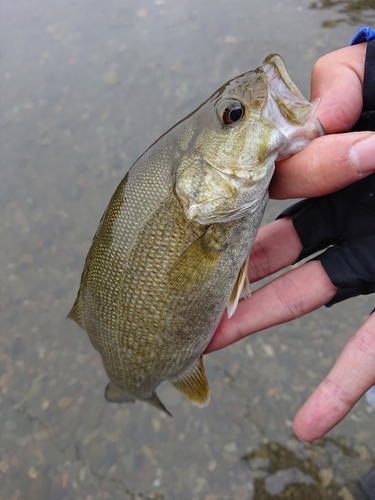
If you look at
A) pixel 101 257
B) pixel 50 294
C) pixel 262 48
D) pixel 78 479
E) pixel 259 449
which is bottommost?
pixel 259 449

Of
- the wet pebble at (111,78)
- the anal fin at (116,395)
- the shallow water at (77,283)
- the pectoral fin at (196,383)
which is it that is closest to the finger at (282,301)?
the pectoral fin at (196,383)

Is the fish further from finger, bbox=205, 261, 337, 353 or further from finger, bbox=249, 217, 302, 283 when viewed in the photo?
finger, bbox=249, 217, 302, 283

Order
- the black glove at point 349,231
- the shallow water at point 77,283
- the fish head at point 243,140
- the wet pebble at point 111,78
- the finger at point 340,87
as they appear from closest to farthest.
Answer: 1. the fish head at point 243,140
2. the finger at point 340,87
3. the black glove at point 349,231
4. the shallow water at point 77,283
5. the wet pebble at point 111,78

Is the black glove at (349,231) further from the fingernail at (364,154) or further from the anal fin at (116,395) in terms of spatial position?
the anal fin at (116,395)

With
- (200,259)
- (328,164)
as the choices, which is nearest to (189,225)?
(200,259)

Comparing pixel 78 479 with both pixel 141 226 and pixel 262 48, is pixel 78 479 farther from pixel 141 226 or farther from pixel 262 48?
pixel 262 48

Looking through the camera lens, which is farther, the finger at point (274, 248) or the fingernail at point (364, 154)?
the finger at point (274, 248)

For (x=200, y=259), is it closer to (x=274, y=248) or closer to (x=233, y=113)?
(x=233, y=113)

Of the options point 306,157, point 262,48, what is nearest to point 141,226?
point 306,157
